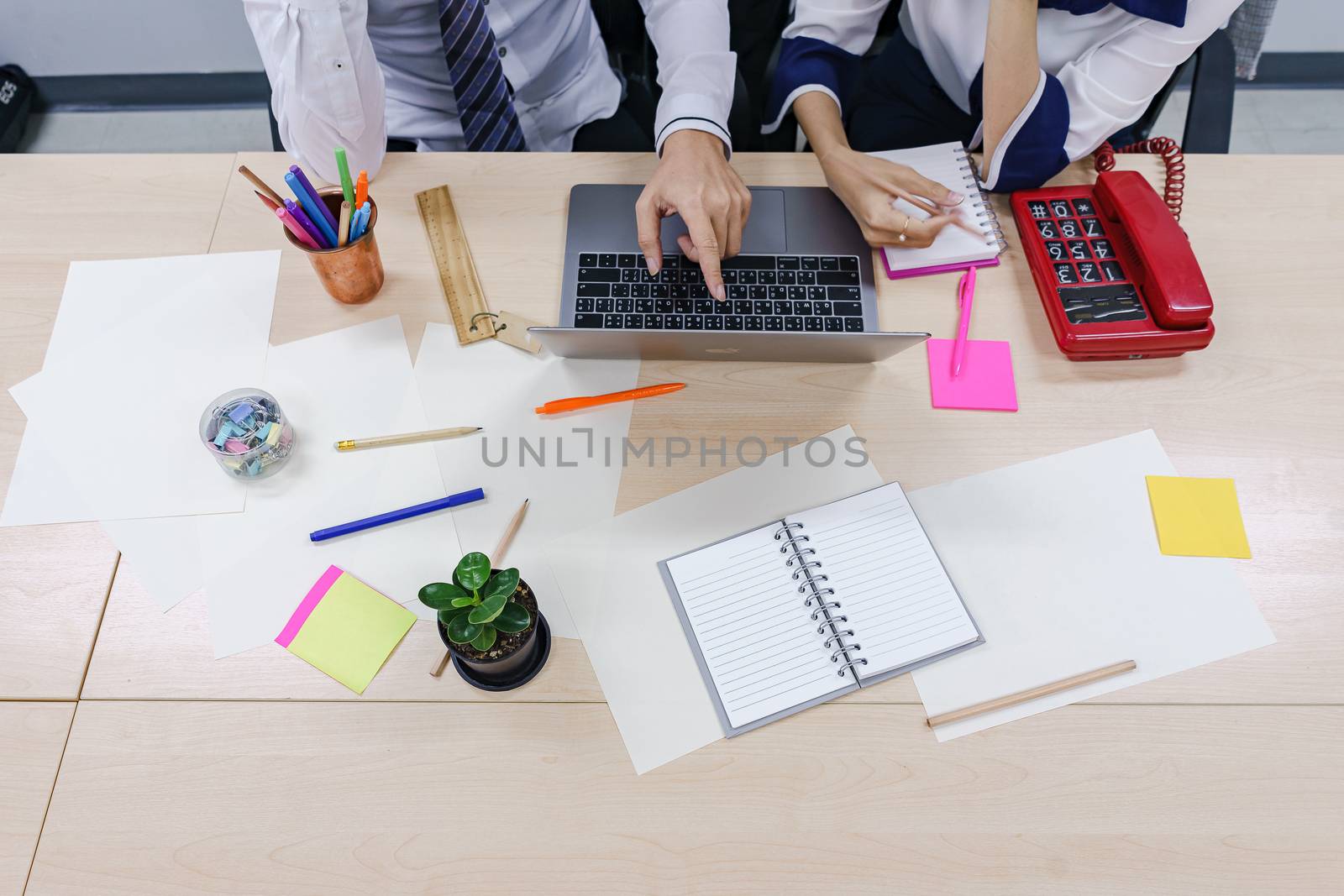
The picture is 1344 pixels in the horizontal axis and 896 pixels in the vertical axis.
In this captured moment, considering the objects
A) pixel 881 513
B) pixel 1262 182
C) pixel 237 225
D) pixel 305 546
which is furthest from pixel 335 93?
pixel 1262 182

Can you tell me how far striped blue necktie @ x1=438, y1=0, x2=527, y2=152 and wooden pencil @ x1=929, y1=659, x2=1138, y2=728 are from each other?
0.99 metres

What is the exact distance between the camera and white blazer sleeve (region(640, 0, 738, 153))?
41.4 inches

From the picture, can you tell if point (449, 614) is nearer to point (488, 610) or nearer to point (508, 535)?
point (488, 610)

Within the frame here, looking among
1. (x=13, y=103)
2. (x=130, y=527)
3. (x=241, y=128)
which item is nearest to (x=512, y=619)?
(x=130, y=527)

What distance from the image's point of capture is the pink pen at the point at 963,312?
915mm

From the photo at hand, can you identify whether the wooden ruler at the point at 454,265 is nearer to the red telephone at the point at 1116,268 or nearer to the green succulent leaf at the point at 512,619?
the green succulent leaf at the point at 512,619

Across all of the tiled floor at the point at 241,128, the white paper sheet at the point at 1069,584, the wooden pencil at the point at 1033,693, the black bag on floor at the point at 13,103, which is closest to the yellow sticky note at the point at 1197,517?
the white paper sheet at the point at 1069,584

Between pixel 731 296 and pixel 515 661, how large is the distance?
1.56 feet

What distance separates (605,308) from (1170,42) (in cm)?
77

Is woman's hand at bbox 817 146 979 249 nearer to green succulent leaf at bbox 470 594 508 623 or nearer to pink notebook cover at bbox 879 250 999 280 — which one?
pink notebook cover at bbox 879 250 999 280

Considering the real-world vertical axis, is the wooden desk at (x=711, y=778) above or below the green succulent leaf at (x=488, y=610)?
below

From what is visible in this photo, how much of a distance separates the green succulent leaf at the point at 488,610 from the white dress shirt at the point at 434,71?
2.19 ft

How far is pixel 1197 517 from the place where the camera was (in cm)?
83

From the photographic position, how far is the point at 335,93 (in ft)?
3.19
